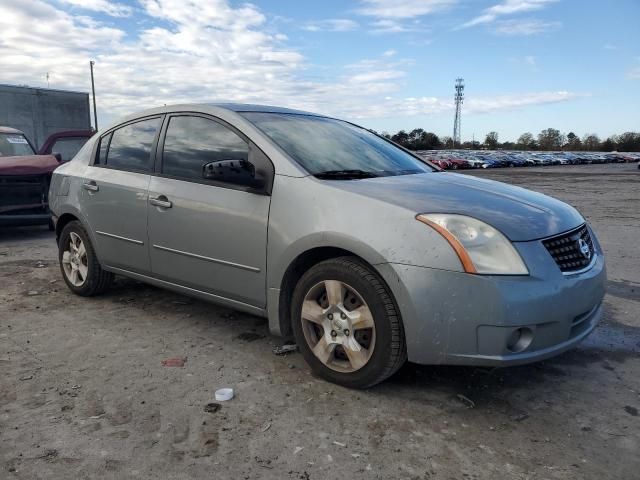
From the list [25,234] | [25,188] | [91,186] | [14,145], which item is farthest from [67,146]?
[91,186]

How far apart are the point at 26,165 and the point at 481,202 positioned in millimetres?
7470

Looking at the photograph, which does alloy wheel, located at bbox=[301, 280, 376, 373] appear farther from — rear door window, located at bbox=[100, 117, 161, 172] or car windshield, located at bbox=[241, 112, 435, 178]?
rear door window, located at bbox=[100, 117, 161, 172]

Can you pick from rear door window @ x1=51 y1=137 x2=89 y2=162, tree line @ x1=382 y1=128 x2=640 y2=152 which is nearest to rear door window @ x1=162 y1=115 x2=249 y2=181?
rear door window @ x1=51 y1=137 x2=89 y2=162

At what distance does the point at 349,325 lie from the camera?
308 centimetres

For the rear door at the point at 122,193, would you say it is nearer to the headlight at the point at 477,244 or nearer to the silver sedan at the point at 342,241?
the silver sedan at the point at 342,241

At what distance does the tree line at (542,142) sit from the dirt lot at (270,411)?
93.5 m

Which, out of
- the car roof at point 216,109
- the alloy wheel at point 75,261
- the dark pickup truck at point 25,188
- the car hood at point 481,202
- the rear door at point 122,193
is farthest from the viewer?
the dark pickup truck at point 25,188

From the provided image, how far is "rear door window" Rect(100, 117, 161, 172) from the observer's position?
4.27 meters

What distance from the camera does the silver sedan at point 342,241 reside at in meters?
2.77

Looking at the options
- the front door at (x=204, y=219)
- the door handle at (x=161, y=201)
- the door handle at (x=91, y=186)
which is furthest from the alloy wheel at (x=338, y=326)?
the door handle at (x=91, y=186)

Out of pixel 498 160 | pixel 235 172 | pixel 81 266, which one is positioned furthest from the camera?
pixel 498 160

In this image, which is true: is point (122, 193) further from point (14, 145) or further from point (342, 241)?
point (14, 145)

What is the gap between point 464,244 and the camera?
276 centimetres

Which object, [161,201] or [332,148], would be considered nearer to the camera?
[332,148]
